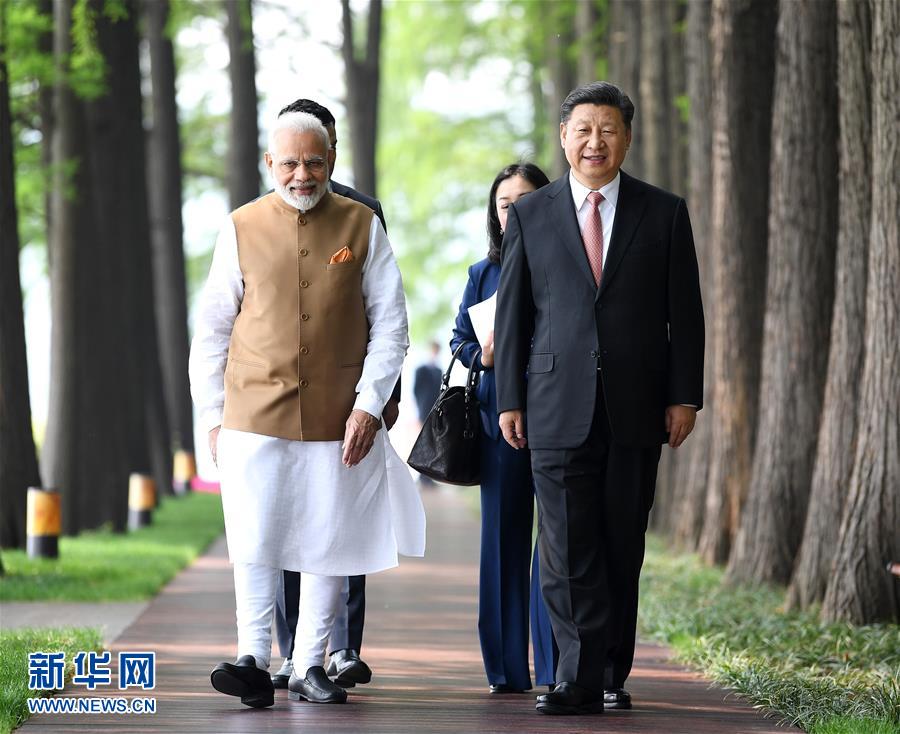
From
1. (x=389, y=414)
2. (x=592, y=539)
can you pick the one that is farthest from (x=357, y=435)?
(x=592, y=539)

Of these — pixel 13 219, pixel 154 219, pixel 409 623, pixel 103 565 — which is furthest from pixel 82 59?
pixel 154 219

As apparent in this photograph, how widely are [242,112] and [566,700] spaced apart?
15253 mm

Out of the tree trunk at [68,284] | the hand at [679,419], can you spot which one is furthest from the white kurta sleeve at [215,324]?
the tree trunk at [68,284]

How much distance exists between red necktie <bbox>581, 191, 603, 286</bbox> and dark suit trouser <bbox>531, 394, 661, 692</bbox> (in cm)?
56

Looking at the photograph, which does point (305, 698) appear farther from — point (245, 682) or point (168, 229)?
point (168, 229)

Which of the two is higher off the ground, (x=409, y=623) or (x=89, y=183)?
(x=89, y=183)

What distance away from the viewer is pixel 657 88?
55.1ft

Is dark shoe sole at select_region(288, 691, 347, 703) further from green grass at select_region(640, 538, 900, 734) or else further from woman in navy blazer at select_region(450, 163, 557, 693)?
green grass at select_region(640, 538, 900, 734)

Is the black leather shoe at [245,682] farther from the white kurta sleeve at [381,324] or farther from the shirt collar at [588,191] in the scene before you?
the shirt collar at [588,191]

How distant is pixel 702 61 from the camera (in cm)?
1417

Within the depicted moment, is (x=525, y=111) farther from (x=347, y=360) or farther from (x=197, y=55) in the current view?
(x=347, y=360)

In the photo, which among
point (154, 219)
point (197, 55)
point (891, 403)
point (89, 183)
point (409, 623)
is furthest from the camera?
point (197, 55)

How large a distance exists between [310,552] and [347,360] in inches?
30.1

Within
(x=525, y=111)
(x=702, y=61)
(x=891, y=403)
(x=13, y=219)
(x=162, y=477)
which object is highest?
(x=525, y=111)
